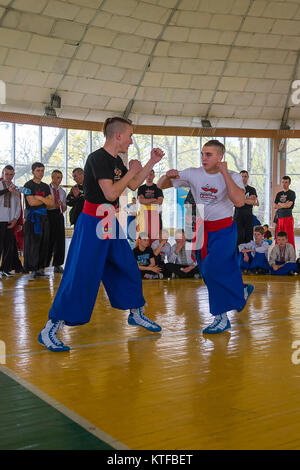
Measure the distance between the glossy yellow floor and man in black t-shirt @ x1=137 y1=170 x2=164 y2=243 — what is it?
3262 mm

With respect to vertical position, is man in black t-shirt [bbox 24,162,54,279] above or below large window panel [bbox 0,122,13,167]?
below

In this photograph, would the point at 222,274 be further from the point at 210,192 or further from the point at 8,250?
the point at 8,250

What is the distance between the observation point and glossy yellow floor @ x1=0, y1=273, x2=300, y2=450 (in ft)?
6.60

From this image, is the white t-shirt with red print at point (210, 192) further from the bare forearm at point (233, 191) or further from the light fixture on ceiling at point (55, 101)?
the light fixture on ceiling at point (55, 101)

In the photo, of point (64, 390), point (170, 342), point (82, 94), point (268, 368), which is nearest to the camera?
point (64, 390)

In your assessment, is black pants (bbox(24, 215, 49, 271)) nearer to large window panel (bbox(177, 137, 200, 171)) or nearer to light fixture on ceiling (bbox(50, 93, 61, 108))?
light fixture on ceiling (bbox(50, 93, 61, 108))

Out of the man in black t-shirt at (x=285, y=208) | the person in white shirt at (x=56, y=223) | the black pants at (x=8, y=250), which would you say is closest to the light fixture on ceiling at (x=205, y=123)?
the man in black t-shirt at (x=285, y=208)

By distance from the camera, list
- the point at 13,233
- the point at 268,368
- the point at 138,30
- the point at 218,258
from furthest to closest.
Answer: the point at 138,30 < the point at 13,233 < the point at 218,258 < the point at 268,368

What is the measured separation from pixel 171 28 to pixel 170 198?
18.2 feet

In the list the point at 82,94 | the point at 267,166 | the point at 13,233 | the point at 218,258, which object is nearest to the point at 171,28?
the point at 82,94

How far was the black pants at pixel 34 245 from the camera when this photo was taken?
6621 mm

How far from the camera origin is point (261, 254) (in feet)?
23.9

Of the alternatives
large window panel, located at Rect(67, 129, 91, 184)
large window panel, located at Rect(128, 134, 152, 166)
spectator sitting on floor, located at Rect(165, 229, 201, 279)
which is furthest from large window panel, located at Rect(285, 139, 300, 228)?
spectator sitting on floor, located at Rect(165, 229, 201, 279)

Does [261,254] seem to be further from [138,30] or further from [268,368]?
[138,30]
